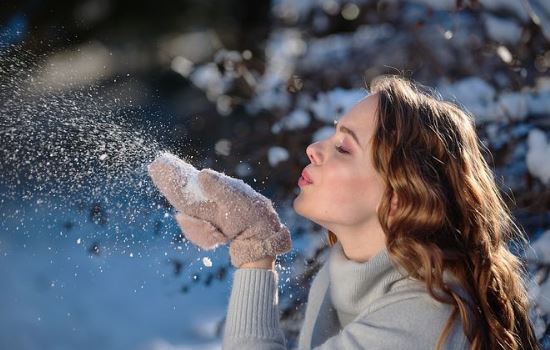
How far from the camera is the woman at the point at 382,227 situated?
1.38 m

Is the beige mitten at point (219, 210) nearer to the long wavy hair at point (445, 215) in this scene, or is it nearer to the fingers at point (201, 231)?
the fingers at point (201, 231)

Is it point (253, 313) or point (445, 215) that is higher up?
point (445, 215)

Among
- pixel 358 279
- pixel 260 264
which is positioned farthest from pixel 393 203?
pixel 260 264

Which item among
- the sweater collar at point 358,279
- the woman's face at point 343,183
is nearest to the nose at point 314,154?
the woman's face at point 343,183

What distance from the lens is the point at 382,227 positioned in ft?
4.74

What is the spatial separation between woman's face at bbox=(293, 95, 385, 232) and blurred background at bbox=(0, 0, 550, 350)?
1005 mm

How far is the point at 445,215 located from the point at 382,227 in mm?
→ 124

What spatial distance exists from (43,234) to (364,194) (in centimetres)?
155

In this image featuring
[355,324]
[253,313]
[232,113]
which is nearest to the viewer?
[355,324]

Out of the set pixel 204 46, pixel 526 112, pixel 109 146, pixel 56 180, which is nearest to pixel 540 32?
pixel 526 112

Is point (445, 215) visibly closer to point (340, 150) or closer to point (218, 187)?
point (340, 150)

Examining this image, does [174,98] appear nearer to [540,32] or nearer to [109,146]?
[109,146]

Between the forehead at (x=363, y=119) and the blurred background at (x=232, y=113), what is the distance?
98 cm

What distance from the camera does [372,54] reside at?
8.75ft
